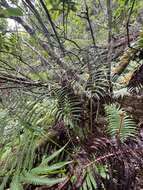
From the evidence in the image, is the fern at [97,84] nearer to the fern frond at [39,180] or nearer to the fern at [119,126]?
the fern at [119,126]

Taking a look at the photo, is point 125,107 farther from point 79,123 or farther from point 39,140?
point 39,140

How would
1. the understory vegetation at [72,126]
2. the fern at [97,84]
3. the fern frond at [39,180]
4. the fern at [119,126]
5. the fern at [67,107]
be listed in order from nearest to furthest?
1. the fern frond at [39,180]
2. the understory vegetation at [72,126]
3. the fern at [119,126]
4. the fern at [67,107]
5. the fern at [97,84]

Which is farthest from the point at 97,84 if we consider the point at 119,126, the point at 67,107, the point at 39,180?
the point at 39,180

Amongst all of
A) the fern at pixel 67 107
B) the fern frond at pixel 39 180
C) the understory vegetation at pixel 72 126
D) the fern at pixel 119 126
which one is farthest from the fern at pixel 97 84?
the fern frond at pixel 39 180

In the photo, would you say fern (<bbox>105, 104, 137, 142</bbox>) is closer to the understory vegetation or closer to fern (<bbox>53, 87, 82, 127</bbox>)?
the understory vegetation

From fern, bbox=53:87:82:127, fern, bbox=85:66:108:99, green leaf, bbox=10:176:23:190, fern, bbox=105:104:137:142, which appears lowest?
green leaf, bbox=10:176:23:190

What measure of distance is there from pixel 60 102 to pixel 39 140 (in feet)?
1.14

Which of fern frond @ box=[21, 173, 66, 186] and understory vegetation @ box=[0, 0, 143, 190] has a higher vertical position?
understory vegetation @ box=[0, 0, 143, 190]

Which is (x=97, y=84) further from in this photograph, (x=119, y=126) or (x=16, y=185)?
(x=16, y=185)

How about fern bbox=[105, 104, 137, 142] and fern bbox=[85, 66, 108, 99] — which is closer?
fern bbox=[105, 104, 137, 142]

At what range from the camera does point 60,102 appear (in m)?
2.47

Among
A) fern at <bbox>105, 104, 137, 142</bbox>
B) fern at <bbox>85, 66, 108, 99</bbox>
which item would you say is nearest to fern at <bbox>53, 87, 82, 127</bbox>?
→ fern at <bbox>85, 66, 108, 99</bbox>

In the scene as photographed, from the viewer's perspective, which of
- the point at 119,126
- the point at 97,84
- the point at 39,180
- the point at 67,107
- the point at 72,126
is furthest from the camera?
the point at 97,84

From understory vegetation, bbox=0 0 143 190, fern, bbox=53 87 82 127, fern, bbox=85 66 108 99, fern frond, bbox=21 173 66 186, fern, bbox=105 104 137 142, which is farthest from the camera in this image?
fern, bbox=85 66 108 99
